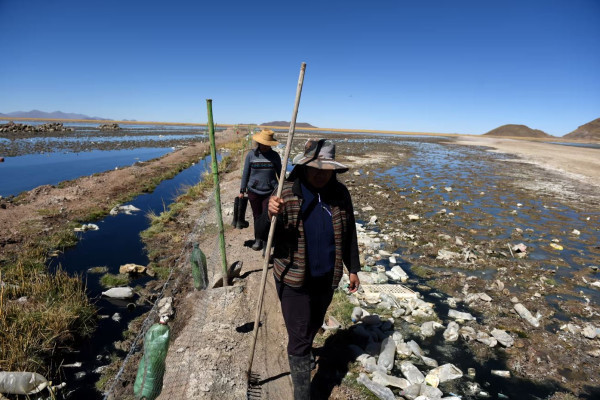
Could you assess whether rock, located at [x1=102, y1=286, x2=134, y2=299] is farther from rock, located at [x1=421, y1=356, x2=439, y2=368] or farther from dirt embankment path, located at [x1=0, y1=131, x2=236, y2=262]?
rock, located at [x1=421, y1=356, x2=439, y2=368]

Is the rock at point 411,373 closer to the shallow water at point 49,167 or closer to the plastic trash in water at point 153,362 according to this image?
the plastic trash in water at point 153,362

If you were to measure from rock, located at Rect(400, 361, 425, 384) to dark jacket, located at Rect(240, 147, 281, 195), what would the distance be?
303 centimetres

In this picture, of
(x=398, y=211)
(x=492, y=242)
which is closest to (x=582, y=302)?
(x=492, y=242)

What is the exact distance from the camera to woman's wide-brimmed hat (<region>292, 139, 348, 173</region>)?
2.34 m

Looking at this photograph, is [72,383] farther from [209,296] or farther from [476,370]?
[476,370]

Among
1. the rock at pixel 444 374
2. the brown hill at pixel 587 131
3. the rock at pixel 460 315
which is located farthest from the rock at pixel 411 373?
the brown hill at pixel 587 131

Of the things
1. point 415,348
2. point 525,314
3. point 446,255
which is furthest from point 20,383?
point 446,255

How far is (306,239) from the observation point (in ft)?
8.01

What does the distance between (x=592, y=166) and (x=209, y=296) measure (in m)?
30.2

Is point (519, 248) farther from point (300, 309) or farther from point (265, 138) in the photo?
point (300, 309)

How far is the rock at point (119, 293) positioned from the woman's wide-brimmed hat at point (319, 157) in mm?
4395

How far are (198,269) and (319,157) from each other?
330 centimetres

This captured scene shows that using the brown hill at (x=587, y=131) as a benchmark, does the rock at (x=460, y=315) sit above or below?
below

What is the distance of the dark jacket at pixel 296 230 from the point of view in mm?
2400
